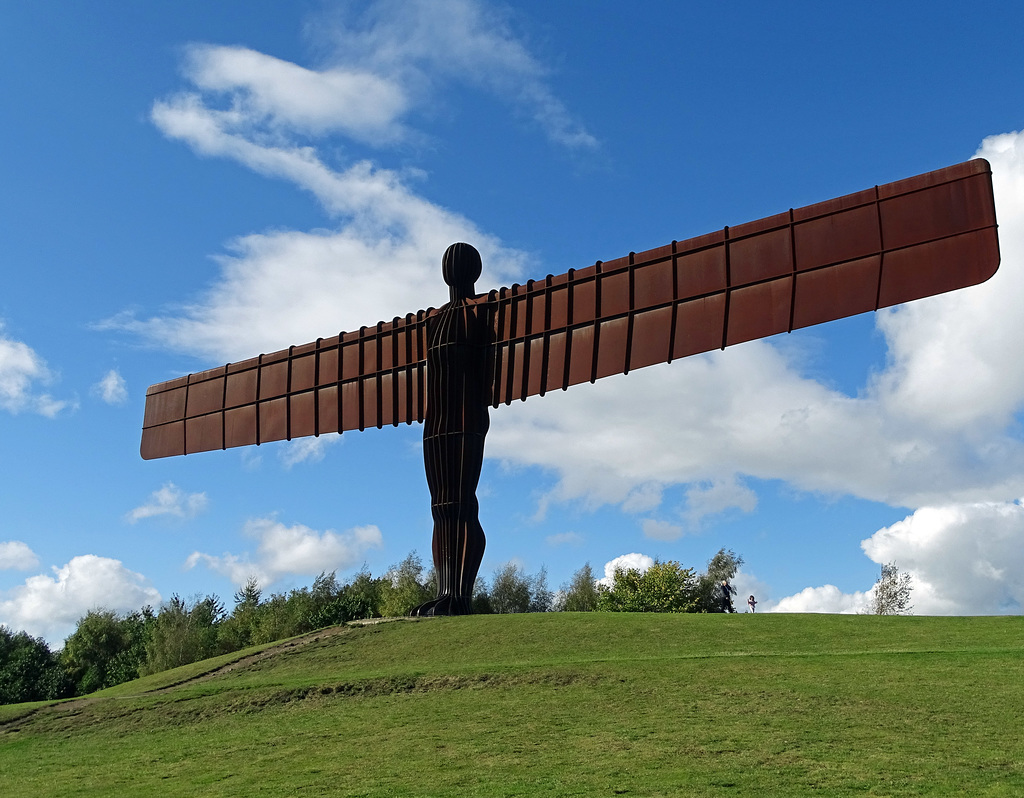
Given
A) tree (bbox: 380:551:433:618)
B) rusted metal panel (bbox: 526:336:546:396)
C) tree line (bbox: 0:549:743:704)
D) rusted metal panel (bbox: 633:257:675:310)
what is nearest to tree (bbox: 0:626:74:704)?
tree line (bbox: 0:549:743:704)

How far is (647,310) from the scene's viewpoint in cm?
1878

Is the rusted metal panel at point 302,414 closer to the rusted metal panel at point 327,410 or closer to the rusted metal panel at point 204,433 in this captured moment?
the rusted metal panel at point 327,410

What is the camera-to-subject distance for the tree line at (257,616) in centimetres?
4228

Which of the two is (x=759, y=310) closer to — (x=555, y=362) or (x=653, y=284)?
(x=653, y=284)

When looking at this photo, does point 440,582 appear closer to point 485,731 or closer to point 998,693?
point 485,731

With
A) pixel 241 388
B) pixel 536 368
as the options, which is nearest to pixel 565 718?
pixel 536 368

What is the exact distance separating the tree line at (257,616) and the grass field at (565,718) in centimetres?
2207

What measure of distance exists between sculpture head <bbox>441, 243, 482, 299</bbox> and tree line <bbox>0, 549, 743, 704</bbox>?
2204 centimetres

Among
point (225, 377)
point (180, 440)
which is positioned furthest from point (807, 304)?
point (180, 440)

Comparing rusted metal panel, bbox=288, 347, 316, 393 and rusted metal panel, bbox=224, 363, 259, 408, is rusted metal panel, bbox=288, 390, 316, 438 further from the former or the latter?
rusted metal panel, bbox=224, 363, 259, 408

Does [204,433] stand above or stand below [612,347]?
below

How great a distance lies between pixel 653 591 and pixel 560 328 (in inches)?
1127

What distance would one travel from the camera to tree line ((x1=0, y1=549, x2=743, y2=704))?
42.3 metres

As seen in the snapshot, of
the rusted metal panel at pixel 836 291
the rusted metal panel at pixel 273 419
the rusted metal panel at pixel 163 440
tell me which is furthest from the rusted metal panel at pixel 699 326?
the rusted metal panel at pixel 163 440
